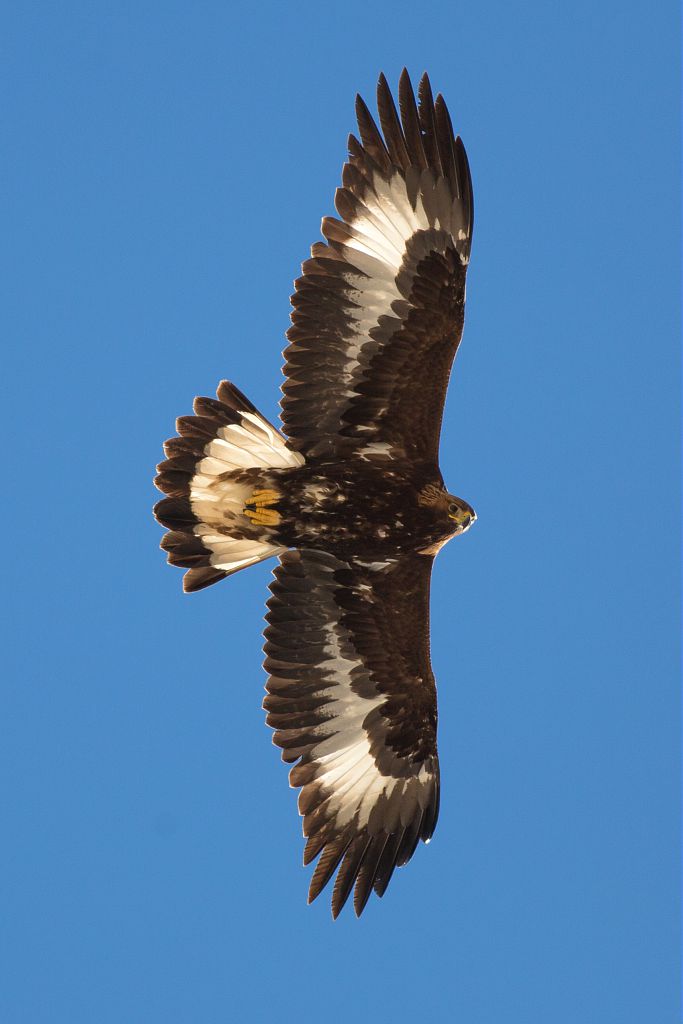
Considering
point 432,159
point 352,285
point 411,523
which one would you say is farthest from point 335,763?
point 432,159

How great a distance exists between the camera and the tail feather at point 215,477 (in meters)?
10.7

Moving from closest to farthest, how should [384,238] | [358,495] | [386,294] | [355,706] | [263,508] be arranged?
[384,238]
[386,294]
[358,495]
[263,508]
[355,706]

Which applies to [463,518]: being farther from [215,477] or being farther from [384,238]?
[384,238]

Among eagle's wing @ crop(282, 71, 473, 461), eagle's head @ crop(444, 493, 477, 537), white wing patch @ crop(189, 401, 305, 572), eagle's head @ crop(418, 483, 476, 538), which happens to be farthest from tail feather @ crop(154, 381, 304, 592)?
eagle's head @ crop(444, 493, 477, 537)

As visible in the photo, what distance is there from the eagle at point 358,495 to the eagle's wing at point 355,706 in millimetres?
11

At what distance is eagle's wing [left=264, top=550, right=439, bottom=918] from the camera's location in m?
11.0

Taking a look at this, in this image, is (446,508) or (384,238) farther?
(446,508)

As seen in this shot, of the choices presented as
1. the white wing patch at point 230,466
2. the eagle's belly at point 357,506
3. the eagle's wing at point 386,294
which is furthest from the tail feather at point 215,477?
the eagle's wing at point 386,294

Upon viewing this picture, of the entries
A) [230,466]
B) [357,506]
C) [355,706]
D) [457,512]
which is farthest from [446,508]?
[355,706]

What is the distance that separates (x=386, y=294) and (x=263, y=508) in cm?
184

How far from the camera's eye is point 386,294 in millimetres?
10391

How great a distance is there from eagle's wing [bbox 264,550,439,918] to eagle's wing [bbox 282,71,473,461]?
1136 mm

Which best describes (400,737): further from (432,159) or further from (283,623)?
(432,159)

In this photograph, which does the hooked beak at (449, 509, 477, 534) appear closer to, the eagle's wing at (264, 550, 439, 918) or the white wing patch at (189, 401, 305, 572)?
the eagle's wing at (264, 550, 439, 918)
